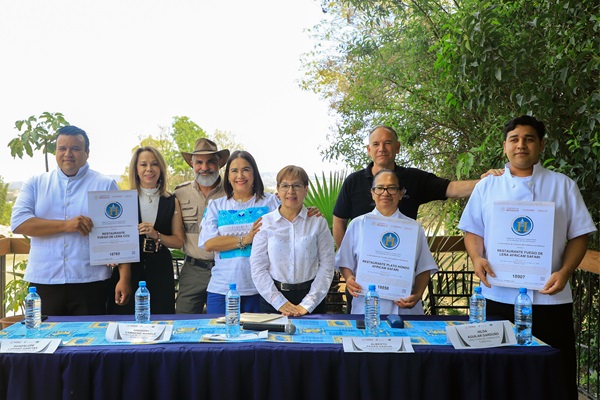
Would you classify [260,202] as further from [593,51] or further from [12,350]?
[593,51]

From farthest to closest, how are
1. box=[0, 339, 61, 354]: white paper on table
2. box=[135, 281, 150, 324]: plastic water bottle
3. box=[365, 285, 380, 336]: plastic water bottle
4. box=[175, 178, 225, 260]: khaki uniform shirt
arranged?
box=[175, 178, 225, 260]: khaki uniform shirt
box=[135, 281, 150, 324]: plastic water bottle
box=[365, 285, 380, 336]: plastic water bottle
box=[0, 339, 61, 354]: white paper on table

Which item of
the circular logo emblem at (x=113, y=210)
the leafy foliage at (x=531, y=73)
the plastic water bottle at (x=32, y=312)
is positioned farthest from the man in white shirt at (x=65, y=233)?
the leafy foliage at (x=531, y=73)

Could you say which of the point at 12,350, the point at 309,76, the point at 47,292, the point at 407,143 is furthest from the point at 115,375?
the point at 309,76

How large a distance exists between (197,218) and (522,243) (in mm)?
1925

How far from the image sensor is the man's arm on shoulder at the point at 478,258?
260 cm

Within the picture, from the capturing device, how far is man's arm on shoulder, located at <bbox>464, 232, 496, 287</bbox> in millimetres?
2604

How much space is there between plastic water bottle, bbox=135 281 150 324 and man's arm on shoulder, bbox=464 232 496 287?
63.0 inches

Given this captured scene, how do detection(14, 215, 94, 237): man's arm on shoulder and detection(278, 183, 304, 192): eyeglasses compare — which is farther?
detection(14, 215, 94, 237): man's arm on shoulder

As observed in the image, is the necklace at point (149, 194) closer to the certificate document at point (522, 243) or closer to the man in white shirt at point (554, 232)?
the man in white shirt at point (554, 232)

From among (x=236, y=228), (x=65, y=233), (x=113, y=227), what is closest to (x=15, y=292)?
(x=65, y=233)

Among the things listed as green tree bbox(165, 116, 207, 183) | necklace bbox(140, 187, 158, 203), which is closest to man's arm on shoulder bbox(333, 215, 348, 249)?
necklace bbox(140, 187, 158, 203)

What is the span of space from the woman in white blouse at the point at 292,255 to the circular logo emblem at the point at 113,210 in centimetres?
82

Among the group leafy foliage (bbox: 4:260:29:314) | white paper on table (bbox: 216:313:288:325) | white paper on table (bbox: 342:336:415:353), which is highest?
white paper on table (bbox: 216:313:288:325)

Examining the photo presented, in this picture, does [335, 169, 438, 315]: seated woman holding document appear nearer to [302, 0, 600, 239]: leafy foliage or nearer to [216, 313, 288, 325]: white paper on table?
[216, 313, 288, 325]: white paper on table
